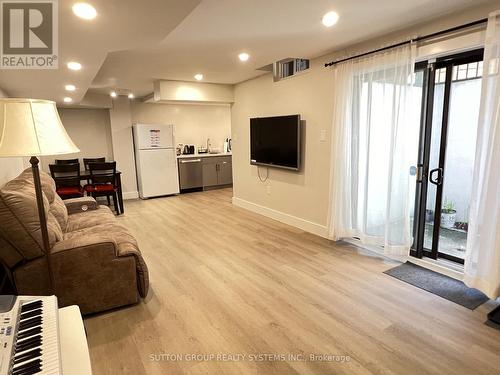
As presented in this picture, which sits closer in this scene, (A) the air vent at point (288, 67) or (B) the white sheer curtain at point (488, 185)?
(B) the white sheer curtain at point (488, 185)

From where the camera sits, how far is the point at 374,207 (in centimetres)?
339

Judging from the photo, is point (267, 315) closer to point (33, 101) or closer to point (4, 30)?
point (33, 101)

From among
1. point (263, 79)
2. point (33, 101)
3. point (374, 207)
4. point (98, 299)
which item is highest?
point (263, 79)

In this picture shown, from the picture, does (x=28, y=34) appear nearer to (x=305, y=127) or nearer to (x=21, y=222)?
(x=21, y=222)

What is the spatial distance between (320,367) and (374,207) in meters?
2.04

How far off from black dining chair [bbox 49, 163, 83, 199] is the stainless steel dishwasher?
2.60 metres

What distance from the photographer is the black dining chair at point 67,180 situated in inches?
195

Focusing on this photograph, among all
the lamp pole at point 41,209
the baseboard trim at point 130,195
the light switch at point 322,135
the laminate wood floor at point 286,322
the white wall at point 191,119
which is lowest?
the laminate wood floor at point 286,322

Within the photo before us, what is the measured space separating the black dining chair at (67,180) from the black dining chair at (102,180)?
9.2 inches

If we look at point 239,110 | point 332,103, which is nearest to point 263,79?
point 239,110

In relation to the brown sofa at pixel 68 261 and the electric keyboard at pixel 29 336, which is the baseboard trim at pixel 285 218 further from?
the electric keyboard at pixel 29 336

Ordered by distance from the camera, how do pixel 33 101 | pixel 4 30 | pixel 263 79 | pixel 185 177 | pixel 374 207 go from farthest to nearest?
pixel 185 177
pixel 263 79
pixel 374 207
pixel 4 30
pixel 33 101

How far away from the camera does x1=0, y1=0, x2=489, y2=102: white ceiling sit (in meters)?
1.85

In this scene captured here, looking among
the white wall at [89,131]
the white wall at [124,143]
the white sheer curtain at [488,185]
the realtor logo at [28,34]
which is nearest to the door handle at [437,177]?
the white sheer curtain at [488,185]
